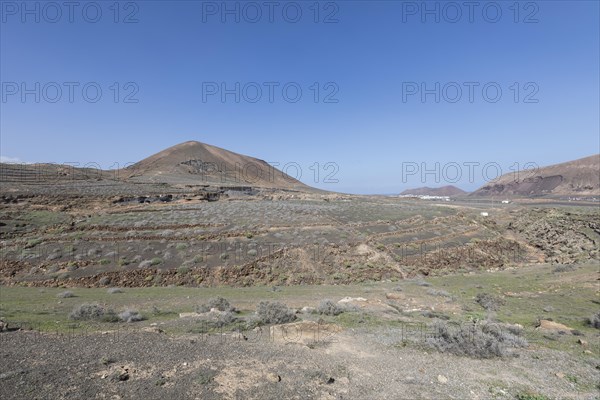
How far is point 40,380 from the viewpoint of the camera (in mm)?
6215

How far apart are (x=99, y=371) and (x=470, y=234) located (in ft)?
125

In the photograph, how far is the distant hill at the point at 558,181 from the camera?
116875 mm

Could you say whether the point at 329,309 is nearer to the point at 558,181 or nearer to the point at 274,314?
the point at 274,314

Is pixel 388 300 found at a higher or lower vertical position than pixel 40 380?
lower

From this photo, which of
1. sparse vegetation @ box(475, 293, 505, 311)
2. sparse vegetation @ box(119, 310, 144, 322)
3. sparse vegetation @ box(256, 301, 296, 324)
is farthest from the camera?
sparse vegetation @ box(475, 293, 505, 311)

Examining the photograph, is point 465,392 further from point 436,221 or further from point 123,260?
point 436,221

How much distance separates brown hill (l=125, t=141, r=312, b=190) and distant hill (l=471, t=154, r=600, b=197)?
324 ft

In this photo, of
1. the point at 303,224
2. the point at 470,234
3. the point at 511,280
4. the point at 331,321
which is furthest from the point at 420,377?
the point at 470,234

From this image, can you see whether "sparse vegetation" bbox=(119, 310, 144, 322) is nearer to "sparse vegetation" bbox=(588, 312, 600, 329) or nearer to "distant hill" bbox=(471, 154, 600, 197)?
"sparse vegetation" bbox=(588, 312, 600, 329)

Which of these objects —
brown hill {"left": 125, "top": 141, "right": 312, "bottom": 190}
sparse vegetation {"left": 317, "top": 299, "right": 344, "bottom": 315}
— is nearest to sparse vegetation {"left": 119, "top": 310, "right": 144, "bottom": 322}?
sparse vegetation {"left": 317, "top": 299, "right": 344, "bottom": 315}

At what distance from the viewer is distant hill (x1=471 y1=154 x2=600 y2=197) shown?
117 meters

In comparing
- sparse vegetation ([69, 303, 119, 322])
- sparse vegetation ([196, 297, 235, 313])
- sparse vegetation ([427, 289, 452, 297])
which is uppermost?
sparse vegetation ([69, 303, 119, 322])

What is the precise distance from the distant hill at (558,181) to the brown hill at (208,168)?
98750 millimetres

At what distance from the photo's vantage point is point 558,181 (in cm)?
12738
